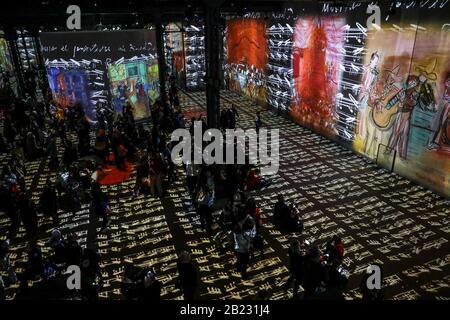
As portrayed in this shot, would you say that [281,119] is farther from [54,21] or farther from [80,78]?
[54,21]

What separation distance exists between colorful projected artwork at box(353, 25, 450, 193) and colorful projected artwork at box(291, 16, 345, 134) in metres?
1.84

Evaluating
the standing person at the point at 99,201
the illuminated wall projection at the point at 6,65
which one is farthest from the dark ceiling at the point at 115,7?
the illuminated wall projection at the point at 6,65

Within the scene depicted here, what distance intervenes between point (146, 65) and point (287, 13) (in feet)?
25.2

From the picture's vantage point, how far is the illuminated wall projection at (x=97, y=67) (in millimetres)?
16375

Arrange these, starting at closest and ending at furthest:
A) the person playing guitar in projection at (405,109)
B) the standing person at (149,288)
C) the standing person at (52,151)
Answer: the standing person at (149,288) < the person playing guitar in projection at (405,109) < the standing person at (52,151)

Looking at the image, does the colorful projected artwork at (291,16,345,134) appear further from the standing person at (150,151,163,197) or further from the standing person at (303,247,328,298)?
the standing person at (303,247,328,298)

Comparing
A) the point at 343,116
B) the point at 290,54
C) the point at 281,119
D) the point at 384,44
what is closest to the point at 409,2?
the point at 384,44

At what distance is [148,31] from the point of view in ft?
59.2

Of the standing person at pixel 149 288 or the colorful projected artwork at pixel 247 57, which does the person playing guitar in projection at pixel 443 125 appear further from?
the colorful projected artwork at pixel 247 57

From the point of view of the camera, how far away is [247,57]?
22.3 meters

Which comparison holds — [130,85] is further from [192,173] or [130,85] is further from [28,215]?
[28,215]

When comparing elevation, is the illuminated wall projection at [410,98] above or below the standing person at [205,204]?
above

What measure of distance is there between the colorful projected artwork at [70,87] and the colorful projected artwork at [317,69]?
10.4 metres
